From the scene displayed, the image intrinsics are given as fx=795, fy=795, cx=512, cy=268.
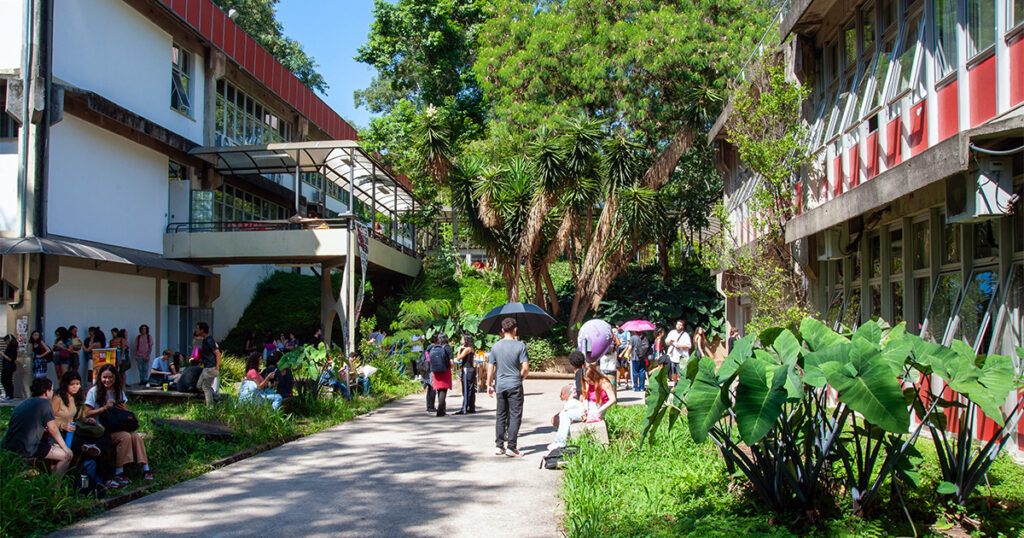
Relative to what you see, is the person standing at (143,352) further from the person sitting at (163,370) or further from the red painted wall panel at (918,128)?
the red painted wall panel at (918,128)

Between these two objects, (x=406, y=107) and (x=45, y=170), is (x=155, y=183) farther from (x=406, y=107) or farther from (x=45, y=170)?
(x=406, y=107)

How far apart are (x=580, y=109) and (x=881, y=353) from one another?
67.9 feet

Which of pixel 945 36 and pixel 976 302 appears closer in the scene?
pixel 976 302

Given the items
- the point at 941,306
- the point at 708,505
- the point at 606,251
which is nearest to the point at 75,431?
the point at 708,505

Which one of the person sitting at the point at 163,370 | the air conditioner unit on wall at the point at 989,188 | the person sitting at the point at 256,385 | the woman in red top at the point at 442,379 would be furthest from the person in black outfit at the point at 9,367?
the air conditioner unit on wall at the point at 989,188

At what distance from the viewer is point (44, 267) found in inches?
626

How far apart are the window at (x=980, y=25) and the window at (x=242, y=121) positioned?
20.6 m

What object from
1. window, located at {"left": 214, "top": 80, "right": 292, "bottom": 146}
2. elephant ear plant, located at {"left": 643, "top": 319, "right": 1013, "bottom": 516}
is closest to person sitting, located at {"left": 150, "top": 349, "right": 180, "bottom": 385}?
window, located at {"left": 214, "top": 80, "right": 292, "bottom": 146}

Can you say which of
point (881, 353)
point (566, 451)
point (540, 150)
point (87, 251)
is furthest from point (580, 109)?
point (881, 353)

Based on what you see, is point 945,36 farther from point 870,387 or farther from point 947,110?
point 870,387

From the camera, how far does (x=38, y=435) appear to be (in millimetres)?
7215

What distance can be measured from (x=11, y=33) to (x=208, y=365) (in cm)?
769

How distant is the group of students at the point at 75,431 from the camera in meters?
7.20

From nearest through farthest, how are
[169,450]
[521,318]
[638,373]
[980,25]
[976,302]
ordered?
1. [980,25]
2. [976,302]
3. [169,450]
4. [521,318]
5. [638,373]
